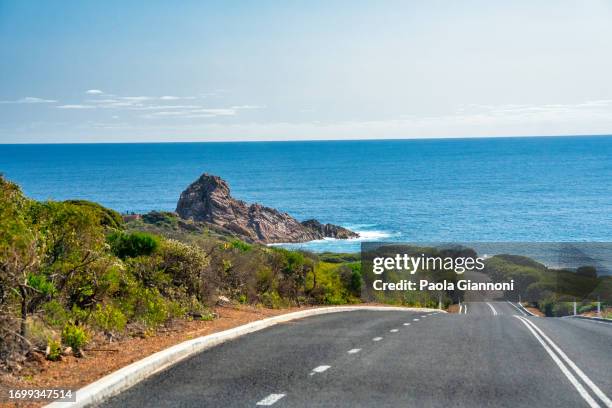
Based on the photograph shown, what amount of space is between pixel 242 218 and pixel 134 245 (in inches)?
2717

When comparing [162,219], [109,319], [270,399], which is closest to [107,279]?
[109,319]

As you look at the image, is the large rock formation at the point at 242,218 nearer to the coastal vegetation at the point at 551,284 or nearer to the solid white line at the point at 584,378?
the coastal vegetation at the point at 551,284

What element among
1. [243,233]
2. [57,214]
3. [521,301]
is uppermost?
[57,214]

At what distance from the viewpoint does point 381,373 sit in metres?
10.2

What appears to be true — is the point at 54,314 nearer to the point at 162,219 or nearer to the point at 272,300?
the point at 272,300

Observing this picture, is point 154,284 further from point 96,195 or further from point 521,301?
point 96,195

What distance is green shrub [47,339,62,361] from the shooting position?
33.8 ft

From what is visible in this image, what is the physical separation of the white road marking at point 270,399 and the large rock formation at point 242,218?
2842 inches

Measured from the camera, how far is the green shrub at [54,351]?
10.3 m

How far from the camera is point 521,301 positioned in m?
79.7

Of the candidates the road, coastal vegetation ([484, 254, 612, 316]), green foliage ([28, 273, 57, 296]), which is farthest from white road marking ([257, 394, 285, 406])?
coastal vegetation ([484, 254, 612, 316])

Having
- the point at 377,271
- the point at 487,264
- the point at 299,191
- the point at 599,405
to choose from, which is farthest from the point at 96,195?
the point at 599,405

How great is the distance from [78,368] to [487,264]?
80779 mm

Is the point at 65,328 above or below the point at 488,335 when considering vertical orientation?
above
